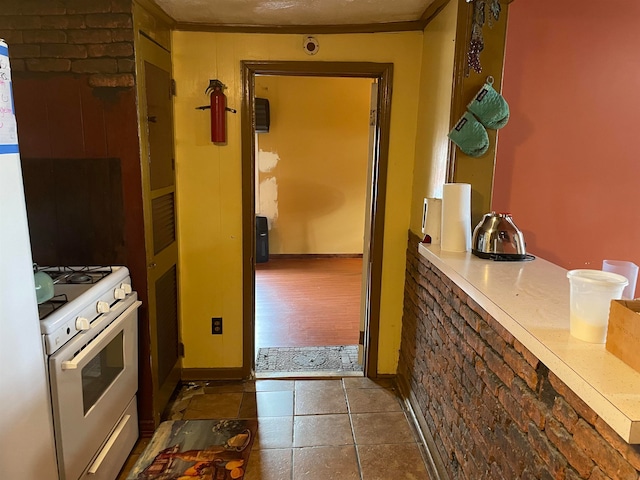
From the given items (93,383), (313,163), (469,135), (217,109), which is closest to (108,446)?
(93,383)

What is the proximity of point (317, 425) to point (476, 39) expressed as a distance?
2.04 meters

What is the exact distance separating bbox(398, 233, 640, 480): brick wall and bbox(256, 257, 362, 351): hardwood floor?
4.10ft

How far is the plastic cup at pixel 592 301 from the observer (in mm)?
1010

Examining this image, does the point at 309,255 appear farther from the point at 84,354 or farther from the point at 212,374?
the point at 84,354

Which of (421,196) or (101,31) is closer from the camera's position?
(101,31)

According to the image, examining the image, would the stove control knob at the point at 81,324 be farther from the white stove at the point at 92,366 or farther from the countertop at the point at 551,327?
the countertop at the point at 551,327

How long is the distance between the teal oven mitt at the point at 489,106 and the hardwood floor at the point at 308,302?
210 cm

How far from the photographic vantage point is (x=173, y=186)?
8.55 feet

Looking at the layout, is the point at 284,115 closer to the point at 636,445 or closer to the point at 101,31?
the point at 101,31

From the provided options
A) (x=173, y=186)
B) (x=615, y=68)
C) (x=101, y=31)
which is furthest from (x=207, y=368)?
(x=615, y=68)

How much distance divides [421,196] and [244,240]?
1079 millimetres

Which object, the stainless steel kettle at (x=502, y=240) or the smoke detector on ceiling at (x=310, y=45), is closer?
the stainless steel kettle at (x=502, y=240)

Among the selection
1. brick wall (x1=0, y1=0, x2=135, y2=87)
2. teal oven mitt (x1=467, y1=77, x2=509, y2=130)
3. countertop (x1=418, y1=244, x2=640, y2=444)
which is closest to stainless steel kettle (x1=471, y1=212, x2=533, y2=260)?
countertop (x1=418, y1=244, x2=640, y2=444)

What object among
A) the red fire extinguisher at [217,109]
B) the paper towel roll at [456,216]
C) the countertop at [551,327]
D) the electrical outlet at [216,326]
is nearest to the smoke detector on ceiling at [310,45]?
the red fire extinguisher at [217,109]
